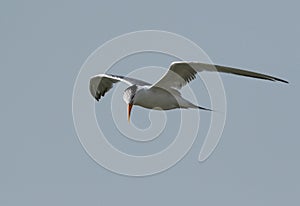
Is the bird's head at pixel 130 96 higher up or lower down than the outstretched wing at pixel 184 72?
lower down

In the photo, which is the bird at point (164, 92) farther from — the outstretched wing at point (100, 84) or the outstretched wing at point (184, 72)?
the outstretched wing at point (100, 84)

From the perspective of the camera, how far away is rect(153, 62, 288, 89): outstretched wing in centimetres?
2125

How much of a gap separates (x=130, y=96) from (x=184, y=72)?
1.35 meters

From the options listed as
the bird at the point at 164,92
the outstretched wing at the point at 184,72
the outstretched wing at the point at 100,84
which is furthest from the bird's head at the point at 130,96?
the outstretched wing at the point at 100,84

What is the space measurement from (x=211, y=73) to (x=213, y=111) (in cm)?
81

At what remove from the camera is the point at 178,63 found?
22.6 m

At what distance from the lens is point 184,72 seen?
23016 mm

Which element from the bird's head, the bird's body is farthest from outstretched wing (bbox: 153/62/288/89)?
the bird's head

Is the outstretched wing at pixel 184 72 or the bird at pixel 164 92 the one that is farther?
the bird at pixel 164 92

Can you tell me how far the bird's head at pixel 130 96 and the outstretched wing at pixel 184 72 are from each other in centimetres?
51

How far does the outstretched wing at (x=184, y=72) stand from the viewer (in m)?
21.2

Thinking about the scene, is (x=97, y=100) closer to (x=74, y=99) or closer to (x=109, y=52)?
(x=74, y=99)

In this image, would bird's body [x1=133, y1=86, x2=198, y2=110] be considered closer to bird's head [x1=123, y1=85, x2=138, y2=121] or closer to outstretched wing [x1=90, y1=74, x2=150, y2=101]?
bird's head [x1=123, y1=85, x2=138, y2=121]

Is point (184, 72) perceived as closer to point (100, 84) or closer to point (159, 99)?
point (159, 99)
